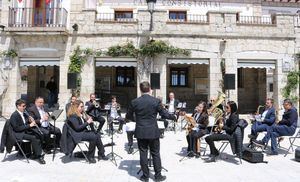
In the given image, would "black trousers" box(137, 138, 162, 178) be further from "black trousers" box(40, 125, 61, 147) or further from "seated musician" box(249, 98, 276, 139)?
"seated musician" box(249, 98, 276, 139)

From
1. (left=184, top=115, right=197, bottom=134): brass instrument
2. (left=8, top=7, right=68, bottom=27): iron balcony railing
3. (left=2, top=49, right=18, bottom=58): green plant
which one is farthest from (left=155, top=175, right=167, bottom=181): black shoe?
(left=2, top=49, right=18, bottom=58): green plant

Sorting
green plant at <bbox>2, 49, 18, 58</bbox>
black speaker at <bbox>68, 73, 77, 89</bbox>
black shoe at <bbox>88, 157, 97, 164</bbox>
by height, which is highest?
green plant at <bbox>2, 49, 18, 58</bbox>

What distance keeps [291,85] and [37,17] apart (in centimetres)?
1210

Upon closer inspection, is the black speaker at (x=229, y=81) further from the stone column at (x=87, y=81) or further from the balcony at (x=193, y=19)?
the stone column at (x=87, y=81)

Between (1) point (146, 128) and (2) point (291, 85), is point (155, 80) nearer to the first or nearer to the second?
(2) point (291, 85)

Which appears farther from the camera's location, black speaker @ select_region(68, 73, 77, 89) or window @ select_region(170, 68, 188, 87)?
window @ select_region(170, 68, 188, 87)

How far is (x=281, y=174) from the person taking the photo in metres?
6.04

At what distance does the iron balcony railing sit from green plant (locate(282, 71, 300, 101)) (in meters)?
10.4

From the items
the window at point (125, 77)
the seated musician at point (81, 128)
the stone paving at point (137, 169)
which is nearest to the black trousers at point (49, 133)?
the stone paving at point (137, 169)

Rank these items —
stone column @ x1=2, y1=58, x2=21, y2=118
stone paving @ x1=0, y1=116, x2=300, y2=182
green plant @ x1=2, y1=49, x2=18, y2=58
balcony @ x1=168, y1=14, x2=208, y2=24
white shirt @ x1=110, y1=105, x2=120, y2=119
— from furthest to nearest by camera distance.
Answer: balcony @ x1=168, y1=14, x2=208, y2=24 < stone column @ x1=2, y1=58, x2=21, y2=118 < green plant @ x1=2, y1=49, x2=18, y2=58 < white shirt @ x1=110, y1=105, x2=120, y2=119 < stone paving @ x1=0, y1=116, x2=300, y2=182

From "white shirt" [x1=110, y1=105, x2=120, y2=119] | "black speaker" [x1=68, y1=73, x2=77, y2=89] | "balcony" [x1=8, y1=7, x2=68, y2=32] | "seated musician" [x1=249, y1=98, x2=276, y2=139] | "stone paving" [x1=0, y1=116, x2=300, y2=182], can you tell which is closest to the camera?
"stone paving" [x1=0, y1=116, x2=300, y2=182]

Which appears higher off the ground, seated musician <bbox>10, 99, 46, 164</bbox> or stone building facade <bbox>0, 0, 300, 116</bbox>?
stone building facade <bbox>0, 0, 300, 116</bbox>

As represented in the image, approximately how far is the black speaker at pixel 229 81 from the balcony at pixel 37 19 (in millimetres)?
7356

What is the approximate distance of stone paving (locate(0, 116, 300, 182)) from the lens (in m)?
5.75
